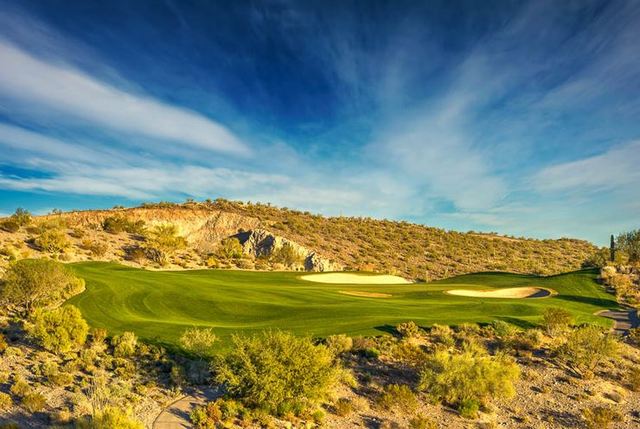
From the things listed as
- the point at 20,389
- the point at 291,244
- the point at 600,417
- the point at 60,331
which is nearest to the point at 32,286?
the point at 60,331

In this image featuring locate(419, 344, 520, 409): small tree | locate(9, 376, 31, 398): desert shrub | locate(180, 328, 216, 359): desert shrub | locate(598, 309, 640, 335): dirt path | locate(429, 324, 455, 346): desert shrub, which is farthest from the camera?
locate(598, 309, 640, 335): dirt path

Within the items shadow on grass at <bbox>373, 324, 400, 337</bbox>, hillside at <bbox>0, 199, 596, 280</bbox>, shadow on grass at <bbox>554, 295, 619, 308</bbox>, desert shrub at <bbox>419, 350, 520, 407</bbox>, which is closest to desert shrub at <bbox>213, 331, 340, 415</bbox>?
desert shrub at <bbox>419, 350, 520, 407</bbox>

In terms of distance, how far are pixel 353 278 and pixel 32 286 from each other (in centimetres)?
4117

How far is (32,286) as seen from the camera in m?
29.5

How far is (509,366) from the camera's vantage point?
851 inches

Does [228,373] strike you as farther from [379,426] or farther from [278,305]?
[278,305]

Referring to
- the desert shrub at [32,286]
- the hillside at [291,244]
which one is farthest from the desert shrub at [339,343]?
the hillside at [291,244]

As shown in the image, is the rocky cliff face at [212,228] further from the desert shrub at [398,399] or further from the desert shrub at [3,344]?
the desert shrub at [398,399]

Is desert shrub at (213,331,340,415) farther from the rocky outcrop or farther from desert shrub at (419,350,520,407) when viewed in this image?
the rocky outcrop

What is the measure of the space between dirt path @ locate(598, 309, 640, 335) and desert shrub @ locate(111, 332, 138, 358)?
3219 cm

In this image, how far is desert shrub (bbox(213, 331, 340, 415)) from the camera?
59.0ft

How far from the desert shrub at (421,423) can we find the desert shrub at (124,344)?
49.5ft

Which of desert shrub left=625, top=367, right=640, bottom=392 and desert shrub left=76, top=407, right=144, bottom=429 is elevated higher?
desert shrub left=625, top=367, right=640, bottom=392

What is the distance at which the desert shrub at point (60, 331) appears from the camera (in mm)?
22828
